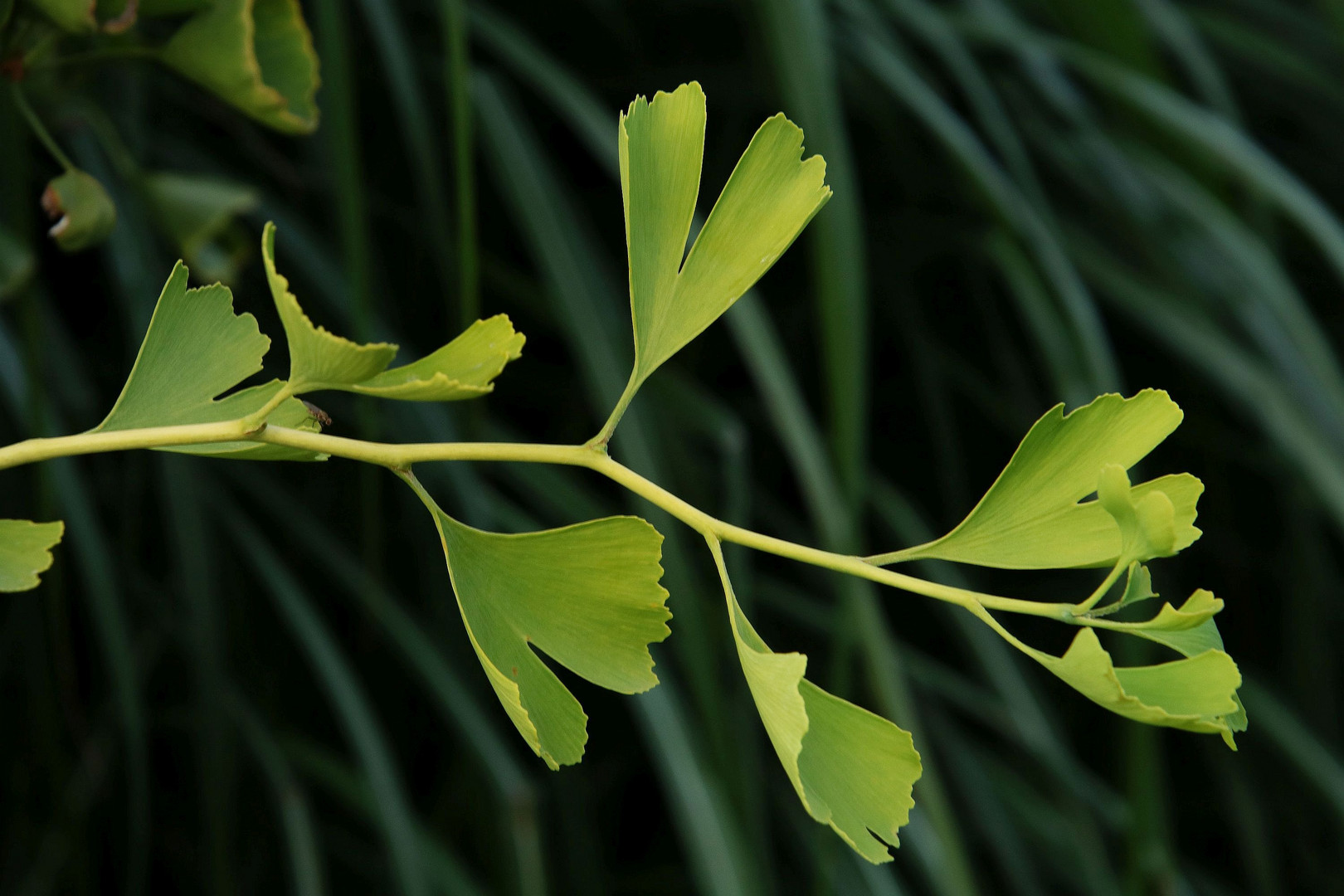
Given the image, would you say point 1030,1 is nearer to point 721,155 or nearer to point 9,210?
point 721,155

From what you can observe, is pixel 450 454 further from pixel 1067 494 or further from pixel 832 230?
pixel 832 230

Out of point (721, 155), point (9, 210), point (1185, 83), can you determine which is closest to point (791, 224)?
point (9, 210)

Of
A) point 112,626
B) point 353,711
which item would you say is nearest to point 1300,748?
point 353,711

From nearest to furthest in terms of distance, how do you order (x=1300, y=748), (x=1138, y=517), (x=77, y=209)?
1. (x=1138, y=517)
2. (x=77, y=209)
3. (x=1300, y=748)

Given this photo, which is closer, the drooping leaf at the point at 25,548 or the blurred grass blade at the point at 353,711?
the drooping leaf at the point at 25,548

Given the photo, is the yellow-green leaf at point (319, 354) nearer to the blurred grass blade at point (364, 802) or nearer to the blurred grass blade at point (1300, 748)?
the blurred grass blade at point (364, 802)

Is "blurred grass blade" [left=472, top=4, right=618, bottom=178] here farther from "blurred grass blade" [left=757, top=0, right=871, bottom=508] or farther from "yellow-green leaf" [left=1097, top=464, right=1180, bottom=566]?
"yellow-green leaf" [left=1097, top=464, right=1180, bottom=566]

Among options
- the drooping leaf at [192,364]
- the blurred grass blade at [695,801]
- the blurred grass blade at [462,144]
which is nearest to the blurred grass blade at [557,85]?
the blurred grass blade at [462,144]
